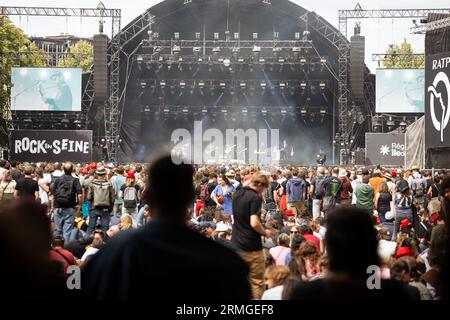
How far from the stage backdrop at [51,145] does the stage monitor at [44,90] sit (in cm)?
308

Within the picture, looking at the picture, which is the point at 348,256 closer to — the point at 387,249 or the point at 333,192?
the point at 387,249

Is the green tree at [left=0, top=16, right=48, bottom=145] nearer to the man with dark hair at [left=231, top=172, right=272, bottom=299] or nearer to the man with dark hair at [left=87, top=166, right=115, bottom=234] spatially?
the man with dark hair at [left=87, top=166, right=115, bottom=234]

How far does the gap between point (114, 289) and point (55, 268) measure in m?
0.25

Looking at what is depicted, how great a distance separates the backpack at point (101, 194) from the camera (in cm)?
1351

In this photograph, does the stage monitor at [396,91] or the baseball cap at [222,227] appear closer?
the baseball cap at [222,227]

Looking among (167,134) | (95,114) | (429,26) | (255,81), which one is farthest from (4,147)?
(429,26)

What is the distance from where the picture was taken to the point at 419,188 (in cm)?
1648

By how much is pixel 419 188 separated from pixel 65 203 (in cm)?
739

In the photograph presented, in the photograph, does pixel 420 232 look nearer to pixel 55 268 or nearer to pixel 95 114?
pixel 55 268

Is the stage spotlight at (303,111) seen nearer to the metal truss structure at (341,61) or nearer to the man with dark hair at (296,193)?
the metal truss structure at (341,61)

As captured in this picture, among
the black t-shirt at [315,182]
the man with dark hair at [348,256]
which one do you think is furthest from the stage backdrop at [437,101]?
the man with dark hair at [348,256]

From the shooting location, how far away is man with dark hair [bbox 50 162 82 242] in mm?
12930

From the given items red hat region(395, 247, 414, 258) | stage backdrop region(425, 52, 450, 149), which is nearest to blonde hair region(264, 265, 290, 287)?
red hat region(395, 247, 414, 258)

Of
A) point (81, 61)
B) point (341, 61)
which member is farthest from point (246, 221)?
point (81, 61)
